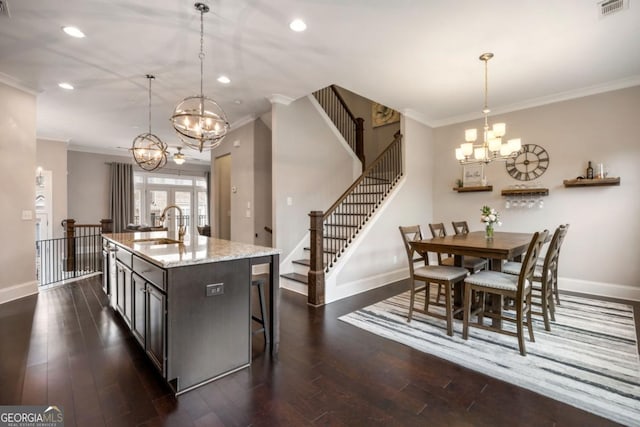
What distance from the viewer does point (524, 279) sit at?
2.60 meters

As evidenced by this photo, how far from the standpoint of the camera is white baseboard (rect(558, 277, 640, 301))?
4098mm

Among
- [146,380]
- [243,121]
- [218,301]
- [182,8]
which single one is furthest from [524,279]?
[243,121]

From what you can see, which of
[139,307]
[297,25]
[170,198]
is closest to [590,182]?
[297,25]

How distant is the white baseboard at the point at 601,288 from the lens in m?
4.10

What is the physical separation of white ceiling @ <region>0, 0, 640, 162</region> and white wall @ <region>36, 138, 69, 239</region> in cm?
291

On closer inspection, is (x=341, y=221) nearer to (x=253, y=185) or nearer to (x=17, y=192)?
(x=253, y=185)

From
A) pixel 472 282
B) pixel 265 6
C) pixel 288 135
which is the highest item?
pixel 265 6

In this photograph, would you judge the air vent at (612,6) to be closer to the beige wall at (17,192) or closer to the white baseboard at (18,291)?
the beige wall at (17,192)

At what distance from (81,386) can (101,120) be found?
231 inches

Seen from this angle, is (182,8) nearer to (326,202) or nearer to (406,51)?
(406,51)

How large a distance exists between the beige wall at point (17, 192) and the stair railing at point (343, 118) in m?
4.75

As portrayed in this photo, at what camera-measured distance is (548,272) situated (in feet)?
10.3

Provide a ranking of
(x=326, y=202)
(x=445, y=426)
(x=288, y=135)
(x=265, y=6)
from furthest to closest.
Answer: (x=326, y=202) → (x=288, y=135) → (x=265, y=6) → (x=445, y=426)

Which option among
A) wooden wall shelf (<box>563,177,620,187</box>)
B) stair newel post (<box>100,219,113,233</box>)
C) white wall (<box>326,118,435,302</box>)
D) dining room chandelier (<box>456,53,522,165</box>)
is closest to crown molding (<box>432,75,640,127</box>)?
white wall (<box>326,118,435,302</box>)
